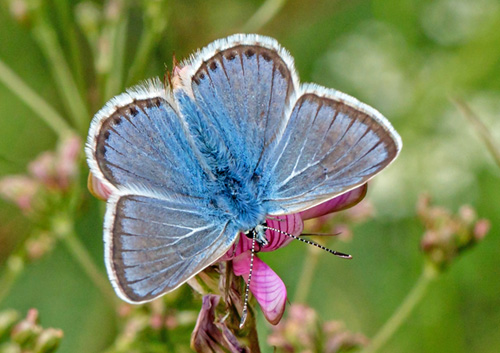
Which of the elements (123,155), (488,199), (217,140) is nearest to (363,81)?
(488,199)

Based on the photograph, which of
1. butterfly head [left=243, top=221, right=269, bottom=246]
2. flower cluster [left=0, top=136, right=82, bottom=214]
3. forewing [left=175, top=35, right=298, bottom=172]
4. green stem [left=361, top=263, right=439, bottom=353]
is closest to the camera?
butterfly head [left=243, top=221, right=269, bottom=246]

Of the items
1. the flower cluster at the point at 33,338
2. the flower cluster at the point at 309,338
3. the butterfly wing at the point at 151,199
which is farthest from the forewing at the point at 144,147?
the flower cluster at the point at 309,338

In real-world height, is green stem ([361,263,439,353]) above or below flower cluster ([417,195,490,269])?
below

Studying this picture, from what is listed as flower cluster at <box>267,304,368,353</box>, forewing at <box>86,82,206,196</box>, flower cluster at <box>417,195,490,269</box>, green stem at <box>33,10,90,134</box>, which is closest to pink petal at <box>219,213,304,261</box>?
forewing at <box>86,82,206,196</box>

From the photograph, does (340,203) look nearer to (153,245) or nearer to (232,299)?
(232,299)

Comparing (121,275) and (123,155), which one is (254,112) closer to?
(123,155)

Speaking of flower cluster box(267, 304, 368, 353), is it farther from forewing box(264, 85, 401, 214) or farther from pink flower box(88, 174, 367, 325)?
forewing box(264, 85, 401, 214)

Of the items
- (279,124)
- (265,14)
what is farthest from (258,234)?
(265,14)
